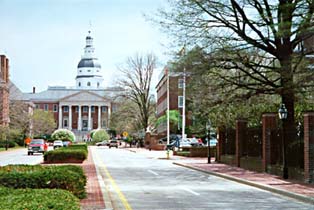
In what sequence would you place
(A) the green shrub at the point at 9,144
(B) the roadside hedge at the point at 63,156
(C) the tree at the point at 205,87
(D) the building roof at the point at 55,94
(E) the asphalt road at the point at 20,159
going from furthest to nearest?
(D) the building roof at the point at 55,94
(A) the green shrub at the point at 9,144
(E) the asphalt road at the point at 20,159
(B) the roadside hedge at the point at 63,156
(C) the tree at the point at 205,87

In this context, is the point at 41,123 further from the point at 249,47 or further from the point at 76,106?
the point at 249,47

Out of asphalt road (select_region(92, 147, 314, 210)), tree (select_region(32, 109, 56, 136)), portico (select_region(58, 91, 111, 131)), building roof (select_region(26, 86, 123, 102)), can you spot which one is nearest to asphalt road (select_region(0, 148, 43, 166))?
asphalt road (select_region(92, 147, 314, 210))

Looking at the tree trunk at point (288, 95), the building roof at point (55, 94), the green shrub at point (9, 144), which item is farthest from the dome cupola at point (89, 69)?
the tree trunk at point (288, 95)

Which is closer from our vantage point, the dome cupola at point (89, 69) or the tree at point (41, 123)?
the tree at point (41, 123)

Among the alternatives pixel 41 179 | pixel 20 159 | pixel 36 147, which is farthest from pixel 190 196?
pixel 36 147

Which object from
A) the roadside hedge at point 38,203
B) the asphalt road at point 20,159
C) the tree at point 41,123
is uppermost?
the tree at point 41,123

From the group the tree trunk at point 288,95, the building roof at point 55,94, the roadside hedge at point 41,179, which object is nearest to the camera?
the roadside hedge at point 41,179

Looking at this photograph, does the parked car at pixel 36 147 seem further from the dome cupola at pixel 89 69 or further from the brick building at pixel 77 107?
the dome cupola at pixel 89 69

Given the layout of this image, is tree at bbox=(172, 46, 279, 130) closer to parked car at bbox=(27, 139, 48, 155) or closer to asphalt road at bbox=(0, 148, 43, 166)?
asphalt road at bbox=(0, 148, 43, 166)

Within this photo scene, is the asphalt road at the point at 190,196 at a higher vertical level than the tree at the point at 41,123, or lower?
lower

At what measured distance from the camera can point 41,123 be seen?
118812mm

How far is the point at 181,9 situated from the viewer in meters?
29.8

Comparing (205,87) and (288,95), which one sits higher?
A: (205,87)

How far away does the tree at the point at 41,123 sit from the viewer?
116387 millimetres
